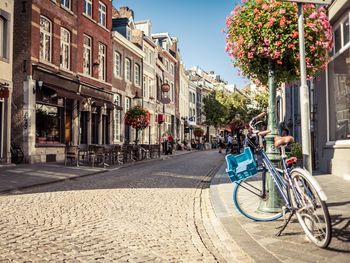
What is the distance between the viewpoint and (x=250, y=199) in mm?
5367

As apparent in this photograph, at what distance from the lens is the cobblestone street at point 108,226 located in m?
3.94

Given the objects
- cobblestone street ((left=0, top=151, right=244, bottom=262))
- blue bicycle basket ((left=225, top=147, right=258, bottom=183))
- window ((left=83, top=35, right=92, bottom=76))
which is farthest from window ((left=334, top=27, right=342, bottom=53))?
window ((left=83, top=35, right=92, bottom=76))

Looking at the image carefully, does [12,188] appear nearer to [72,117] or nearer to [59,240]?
[59,240]

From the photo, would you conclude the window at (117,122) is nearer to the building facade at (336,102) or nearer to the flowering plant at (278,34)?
the building facade at (336,102)

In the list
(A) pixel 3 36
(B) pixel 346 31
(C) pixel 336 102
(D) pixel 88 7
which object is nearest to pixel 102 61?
(D) pixel 88 7

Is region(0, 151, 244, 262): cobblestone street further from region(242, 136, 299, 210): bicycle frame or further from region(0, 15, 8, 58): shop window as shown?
region(0, 15, 8, 58): shop window

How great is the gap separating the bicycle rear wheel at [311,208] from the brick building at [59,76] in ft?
48.3

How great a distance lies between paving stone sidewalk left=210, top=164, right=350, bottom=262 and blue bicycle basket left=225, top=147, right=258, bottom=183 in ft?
2.17

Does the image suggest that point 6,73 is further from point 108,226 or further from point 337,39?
point 108,226

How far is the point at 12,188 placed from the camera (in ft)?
29.3

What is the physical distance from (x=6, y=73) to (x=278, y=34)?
532 inches

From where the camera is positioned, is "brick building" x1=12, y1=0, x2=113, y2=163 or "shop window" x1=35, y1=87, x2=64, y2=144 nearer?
"brick building" x1=12, y1=0, x2=113, y2=163

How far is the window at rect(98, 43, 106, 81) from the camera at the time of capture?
2472 cm

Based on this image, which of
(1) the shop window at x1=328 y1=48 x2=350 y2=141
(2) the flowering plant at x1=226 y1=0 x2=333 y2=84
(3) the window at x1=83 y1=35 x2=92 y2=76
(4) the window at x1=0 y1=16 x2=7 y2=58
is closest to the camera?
(2) the flowering plant at x1=226 y1=0 x2=333 y2=84
